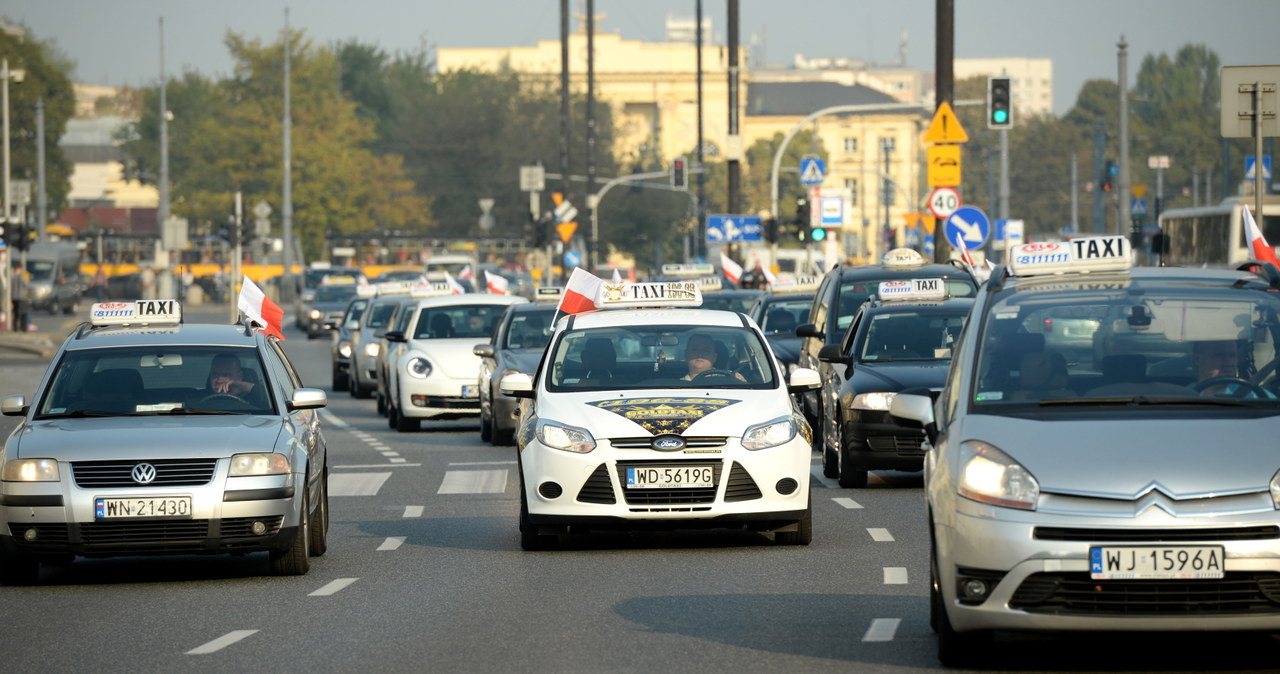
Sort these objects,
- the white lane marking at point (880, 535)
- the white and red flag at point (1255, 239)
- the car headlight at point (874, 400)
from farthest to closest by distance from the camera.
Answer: the white and red flag at point (1255, 239)
the car headlight at point (874, 400)
the white lane marking at point (880, 535)

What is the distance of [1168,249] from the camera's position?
182 feet

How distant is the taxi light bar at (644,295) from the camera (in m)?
15.9

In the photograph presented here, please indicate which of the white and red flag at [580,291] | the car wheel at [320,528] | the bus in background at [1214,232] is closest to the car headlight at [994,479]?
the car wheel at [320,528]

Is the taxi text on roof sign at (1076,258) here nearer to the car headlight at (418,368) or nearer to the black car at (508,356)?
the black car at (508,356)

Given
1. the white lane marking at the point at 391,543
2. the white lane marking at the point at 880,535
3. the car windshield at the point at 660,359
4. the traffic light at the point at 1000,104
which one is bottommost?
the white lane marking at the point at 391,543

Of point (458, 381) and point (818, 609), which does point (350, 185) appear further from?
point (818, 609)

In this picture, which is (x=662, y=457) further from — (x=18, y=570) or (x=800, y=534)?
(x=18, y=570)

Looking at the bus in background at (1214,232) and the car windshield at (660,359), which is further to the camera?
the bus in background at (1214,232)

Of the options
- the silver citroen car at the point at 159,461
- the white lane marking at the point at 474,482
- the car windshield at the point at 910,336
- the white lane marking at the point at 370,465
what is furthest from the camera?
the white lane marking at the point at 370,465

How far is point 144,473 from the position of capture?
12070mm

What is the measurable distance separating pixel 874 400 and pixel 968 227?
48.4 feet

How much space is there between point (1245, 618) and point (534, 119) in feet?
355

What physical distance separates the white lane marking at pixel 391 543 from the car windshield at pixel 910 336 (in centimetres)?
553

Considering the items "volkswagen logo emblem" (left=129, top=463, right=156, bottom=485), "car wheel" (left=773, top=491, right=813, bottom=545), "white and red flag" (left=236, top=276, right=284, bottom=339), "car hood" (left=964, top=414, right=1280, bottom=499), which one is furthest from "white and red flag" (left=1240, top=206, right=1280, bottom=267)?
"car hood" (left=964, top=414, right=1280, bottom=499)
